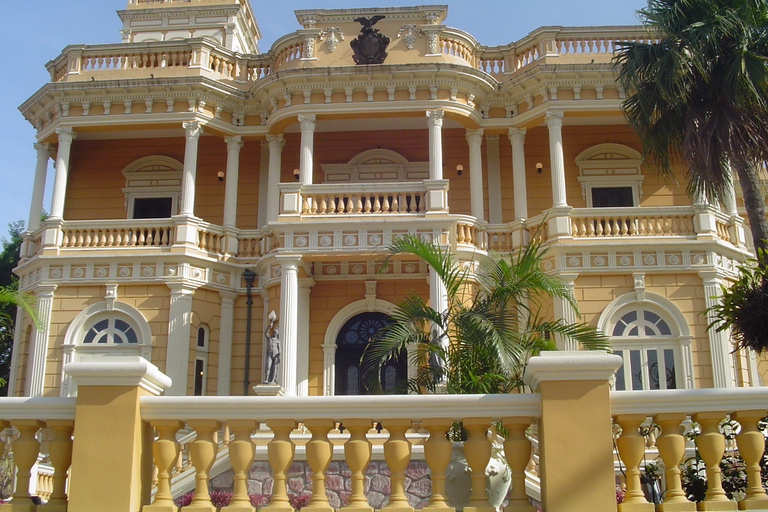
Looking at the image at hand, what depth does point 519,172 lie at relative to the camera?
64.2 ft

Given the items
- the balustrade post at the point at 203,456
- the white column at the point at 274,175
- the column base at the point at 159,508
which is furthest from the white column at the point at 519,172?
the column base at the point at 159,508

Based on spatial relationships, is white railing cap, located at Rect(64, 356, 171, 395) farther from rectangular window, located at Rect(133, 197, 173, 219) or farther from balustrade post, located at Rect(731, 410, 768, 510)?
rectangular window, located at Rect(133, 197, 173, 219)

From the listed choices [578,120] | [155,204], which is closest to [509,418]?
[578,120]

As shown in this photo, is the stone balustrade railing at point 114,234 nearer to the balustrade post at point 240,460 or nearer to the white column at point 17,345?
the white column at point 17,345

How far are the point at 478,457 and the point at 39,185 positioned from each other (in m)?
18.2

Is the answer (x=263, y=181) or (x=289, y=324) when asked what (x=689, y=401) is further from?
(x=263, y=181)

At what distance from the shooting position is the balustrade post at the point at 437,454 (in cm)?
516

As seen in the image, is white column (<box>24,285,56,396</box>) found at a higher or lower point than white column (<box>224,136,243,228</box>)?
lower

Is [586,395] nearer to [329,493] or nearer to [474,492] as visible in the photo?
[474,492]

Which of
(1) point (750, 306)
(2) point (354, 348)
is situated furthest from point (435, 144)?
(1) point (750, 306)

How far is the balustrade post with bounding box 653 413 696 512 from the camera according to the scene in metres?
5.04

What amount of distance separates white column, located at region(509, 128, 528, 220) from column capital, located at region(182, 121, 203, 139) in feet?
23.9

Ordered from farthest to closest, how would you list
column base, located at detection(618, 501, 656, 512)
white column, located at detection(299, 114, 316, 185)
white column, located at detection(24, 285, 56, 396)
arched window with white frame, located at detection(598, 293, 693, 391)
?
white column, located at detection(299, 114, 316, 185) → white column, located at detection(24, 285, 56, 396) → arched window with white frame, located at detection(598, 293, 693, 391) → column base, located at detection(618, 501, 656, 512)

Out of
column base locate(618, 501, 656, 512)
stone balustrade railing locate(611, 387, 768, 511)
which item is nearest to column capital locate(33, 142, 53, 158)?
stone balustrade railing locate(611, 387, 768, 511)
